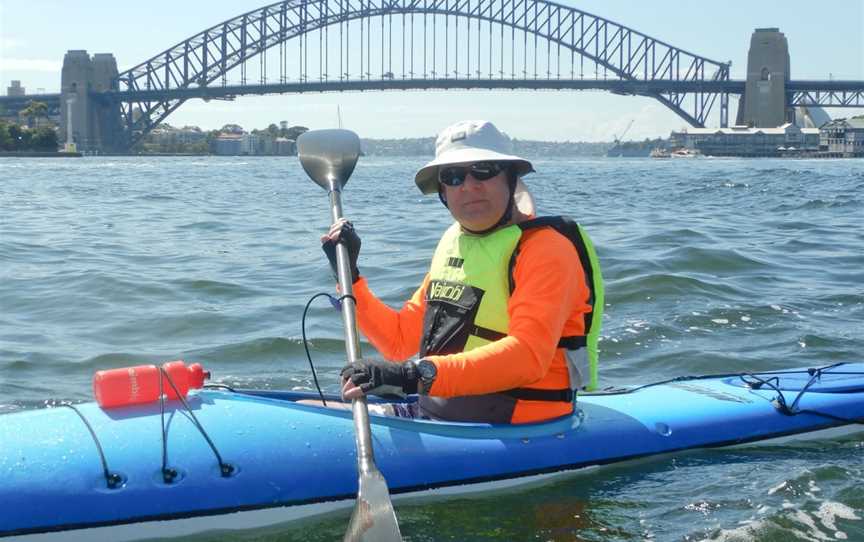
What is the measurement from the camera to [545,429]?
3.48 metres

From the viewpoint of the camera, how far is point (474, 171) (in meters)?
3.20

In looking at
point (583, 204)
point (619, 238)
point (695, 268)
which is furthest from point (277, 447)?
point (583, 204)

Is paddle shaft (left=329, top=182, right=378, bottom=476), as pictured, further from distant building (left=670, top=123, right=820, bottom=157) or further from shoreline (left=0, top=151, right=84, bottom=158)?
distant building (left=670, top=123, right=820, bottom=157)

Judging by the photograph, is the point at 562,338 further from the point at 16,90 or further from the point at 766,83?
the point at 16,90

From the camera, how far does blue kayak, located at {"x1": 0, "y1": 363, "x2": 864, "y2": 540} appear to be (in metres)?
2.95

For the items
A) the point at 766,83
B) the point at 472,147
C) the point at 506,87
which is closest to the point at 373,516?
the point at 472,147

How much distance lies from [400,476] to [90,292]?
17.7 feet

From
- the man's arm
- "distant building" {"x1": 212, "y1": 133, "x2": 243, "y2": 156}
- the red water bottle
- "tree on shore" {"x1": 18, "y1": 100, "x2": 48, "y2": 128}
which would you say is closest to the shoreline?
"tree on shore" {"x1": 18, "y1": 100, "x2": 48, "y2": 128}

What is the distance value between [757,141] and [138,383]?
6542 centimetres

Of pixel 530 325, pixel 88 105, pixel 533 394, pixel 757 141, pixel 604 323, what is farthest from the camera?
pixel 88 105

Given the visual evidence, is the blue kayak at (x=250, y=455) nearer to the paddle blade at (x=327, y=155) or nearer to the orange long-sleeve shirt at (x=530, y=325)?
the orange long-sleeve shirt at (x=530, y=325)

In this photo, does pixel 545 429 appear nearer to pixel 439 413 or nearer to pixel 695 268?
pixel 439 413

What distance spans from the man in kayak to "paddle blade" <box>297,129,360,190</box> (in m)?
0.82

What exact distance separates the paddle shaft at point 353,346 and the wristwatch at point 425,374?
18 centimetres
